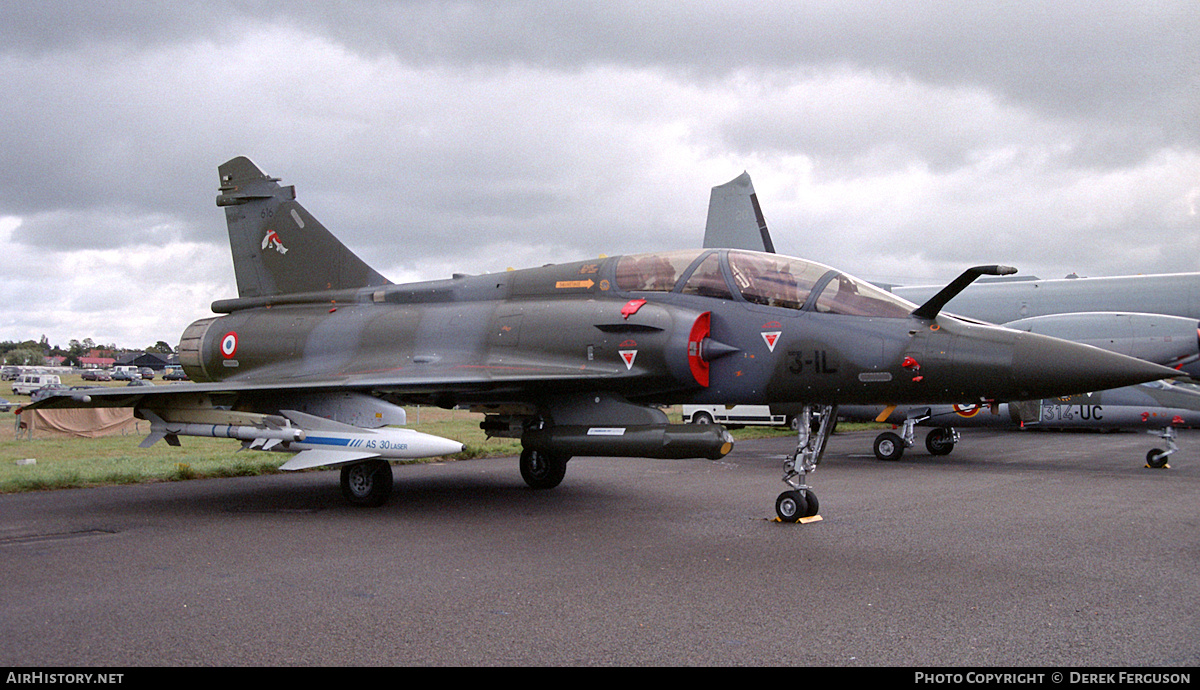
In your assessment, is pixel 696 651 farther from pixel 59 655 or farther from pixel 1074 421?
pixel 1074 421

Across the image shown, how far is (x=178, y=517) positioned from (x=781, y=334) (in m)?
5.98

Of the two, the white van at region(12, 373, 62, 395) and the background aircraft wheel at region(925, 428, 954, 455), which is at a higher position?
the white van at region(12, 373, 62, 395)

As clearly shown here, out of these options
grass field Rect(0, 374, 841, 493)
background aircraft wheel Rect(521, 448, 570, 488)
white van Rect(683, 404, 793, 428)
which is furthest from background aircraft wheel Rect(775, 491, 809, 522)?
white van Rect(683, 404, 793, 428)

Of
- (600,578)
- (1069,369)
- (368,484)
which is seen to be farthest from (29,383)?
(1069,369)

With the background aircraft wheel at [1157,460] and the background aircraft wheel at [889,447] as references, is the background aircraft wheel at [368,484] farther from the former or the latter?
the background aircraft wheel at [1157,460]

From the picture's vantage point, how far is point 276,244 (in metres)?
11.7

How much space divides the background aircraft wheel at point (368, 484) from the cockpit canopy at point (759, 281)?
3.16 metres

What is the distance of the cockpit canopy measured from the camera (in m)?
7.77

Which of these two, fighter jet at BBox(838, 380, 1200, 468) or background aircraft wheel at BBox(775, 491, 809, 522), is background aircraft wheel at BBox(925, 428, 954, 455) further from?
background aircraft wheel at BBox(775, 491, 809, 522)

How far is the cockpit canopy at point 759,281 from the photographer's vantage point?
7.77m

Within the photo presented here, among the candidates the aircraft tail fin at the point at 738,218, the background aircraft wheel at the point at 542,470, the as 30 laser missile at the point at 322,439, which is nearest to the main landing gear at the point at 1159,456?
the background aircraft wheel at the point at 542,470

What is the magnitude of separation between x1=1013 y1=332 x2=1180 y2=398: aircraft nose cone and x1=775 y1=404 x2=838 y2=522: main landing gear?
1761 millimetres

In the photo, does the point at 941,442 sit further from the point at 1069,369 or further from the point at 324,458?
the point at 324,458

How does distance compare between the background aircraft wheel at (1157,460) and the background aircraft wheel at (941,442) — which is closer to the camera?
the background aircraft wheel at (1157,460)
